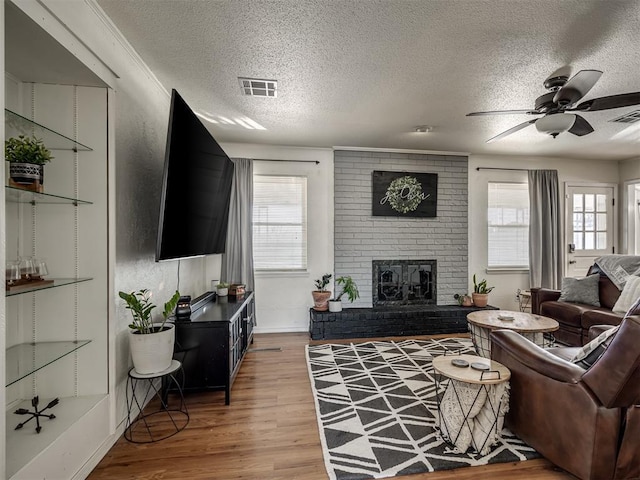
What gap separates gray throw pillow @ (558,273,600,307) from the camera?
3647 millimetres

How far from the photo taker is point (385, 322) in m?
4.07

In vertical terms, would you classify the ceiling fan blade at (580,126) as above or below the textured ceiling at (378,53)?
below

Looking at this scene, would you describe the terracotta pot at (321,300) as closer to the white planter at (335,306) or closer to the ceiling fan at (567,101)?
the white planter at (335,306)

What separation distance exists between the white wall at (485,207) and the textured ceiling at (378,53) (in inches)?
56.5

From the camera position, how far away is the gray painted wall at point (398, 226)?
14.5 ft

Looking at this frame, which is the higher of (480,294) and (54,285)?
(54,285)

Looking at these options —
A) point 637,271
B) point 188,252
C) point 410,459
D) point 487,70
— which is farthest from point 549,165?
point 188,252

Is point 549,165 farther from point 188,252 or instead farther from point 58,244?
point 58,244

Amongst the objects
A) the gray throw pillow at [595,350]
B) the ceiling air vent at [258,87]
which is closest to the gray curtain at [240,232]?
the ceiling air vent at [258,87]

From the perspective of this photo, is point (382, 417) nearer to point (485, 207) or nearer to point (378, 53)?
point (378, 53)

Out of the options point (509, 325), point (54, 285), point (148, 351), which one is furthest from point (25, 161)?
point (509, 325)

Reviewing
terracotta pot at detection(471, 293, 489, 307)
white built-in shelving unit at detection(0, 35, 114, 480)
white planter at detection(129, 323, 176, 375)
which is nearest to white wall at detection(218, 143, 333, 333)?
terracotta pot at detection(471, 293, 489, 307)

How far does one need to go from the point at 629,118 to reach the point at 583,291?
76.2 inches

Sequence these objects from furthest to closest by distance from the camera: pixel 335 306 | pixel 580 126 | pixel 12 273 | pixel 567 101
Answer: pixel 335 306
pixel 580 126
pixel 567 101
pixel 12 273
